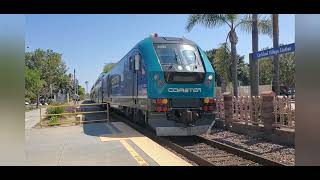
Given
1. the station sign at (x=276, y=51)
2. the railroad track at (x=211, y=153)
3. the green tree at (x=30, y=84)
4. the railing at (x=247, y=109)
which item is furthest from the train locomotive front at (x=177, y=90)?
the green tree at (x=30, y=84)

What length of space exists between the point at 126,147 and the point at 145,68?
121 inches

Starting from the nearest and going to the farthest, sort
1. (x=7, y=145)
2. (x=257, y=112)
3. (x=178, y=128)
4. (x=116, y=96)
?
1. (x=7, y=145)
2. (x=178, y=128)
3. (x=257, y=112)
4. (x=116, y=96)

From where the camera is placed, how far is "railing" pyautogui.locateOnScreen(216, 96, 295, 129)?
39.3ft

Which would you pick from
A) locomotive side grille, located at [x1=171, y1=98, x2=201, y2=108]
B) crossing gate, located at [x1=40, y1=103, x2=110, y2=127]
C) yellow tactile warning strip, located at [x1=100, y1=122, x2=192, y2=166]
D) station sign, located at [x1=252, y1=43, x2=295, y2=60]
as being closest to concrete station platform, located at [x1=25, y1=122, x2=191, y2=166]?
yellow tactile warning strip, located at [x1=100, y1=122, x2=192, y2=166]

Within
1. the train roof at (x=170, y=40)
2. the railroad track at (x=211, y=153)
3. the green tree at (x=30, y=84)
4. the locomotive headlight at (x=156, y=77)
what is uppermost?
the train roof at (x=170, y=40)

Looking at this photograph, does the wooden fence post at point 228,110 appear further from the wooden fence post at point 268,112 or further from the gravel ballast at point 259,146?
the wooden fence post at point 268,112

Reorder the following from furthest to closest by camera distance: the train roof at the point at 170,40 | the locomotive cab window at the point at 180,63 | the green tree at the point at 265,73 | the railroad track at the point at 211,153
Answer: the green tree at the point at 265,73 < the train roof at the point at 170,40 < the locomotive cab window at the point at 180,63 < the railroad track at the point at 211,153

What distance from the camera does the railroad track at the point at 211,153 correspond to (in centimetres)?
856

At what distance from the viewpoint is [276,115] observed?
41.3 feet

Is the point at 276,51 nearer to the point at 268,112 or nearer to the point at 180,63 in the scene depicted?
the point at 268,112

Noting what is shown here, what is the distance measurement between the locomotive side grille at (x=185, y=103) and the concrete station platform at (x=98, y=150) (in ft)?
4.35

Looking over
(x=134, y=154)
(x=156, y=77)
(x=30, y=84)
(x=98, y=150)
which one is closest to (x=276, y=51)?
(x=156, y=77)
